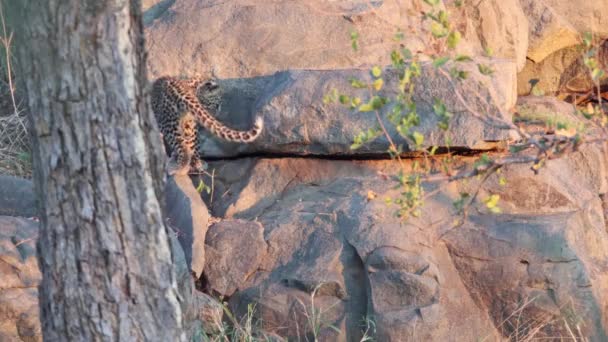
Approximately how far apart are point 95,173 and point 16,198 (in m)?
3.82

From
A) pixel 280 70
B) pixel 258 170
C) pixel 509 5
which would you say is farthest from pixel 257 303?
pixel 509 5

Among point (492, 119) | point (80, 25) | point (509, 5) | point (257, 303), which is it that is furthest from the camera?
point (509, 5)

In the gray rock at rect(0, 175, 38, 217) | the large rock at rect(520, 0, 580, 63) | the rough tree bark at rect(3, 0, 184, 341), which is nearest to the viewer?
the rough tree bark at rect(3, 0, 184, 341)

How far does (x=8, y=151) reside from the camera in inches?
350

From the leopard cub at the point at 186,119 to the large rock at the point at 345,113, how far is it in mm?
191

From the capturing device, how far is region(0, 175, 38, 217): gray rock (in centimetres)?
697

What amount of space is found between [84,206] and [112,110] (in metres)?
0.36

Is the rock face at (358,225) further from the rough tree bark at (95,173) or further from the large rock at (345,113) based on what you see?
the rough tree bark at (95,173)

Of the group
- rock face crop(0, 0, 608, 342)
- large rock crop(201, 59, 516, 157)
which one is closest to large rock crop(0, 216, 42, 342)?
rock face crop(0, 0, 608, 342)

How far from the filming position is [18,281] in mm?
5848

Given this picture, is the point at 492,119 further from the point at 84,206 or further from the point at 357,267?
the point at 357,267

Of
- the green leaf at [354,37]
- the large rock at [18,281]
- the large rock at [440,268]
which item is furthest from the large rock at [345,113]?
the green leaf at [354,37]

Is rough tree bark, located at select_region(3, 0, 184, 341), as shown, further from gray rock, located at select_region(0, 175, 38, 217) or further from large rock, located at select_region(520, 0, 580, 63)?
large rock, located at select_region(520, 0, 580, 63)

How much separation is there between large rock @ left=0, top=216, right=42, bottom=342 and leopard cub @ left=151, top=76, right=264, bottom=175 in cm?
171
